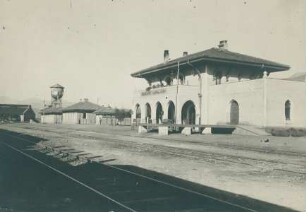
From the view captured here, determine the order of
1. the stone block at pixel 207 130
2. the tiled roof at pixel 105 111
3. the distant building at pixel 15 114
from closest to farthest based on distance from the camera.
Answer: the stone block at pixel 207 130, the tiled roof at pixel 105 111, the distant building at pixel 15 114

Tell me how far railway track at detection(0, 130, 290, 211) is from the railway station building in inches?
897

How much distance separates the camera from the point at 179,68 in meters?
40.8

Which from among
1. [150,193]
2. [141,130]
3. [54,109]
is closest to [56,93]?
[54,109]

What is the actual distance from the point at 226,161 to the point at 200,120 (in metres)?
23.2

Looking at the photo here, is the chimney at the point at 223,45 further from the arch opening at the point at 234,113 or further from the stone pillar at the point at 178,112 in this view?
the arch opening at the point at 234,113

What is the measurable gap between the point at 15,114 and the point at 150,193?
103966 mm

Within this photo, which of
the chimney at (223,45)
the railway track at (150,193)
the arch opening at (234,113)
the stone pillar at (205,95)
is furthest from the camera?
the chimney at (223,45)

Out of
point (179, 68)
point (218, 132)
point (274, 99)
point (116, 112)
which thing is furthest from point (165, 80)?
point (116, 112)


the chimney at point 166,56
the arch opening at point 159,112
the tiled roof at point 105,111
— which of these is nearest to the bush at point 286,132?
the arch opening at point 159,112

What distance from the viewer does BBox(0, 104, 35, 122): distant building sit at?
339 feet

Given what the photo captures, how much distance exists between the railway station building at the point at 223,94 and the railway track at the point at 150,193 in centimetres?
2277

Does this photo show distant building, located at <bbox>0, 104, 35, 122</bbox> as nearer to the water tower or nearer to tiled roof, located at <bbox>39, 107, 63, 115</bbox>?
the water tower

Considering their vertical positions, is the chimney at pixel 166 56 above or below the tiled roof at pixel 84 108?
above

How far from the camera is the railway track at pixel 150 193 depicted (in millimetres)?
7156
